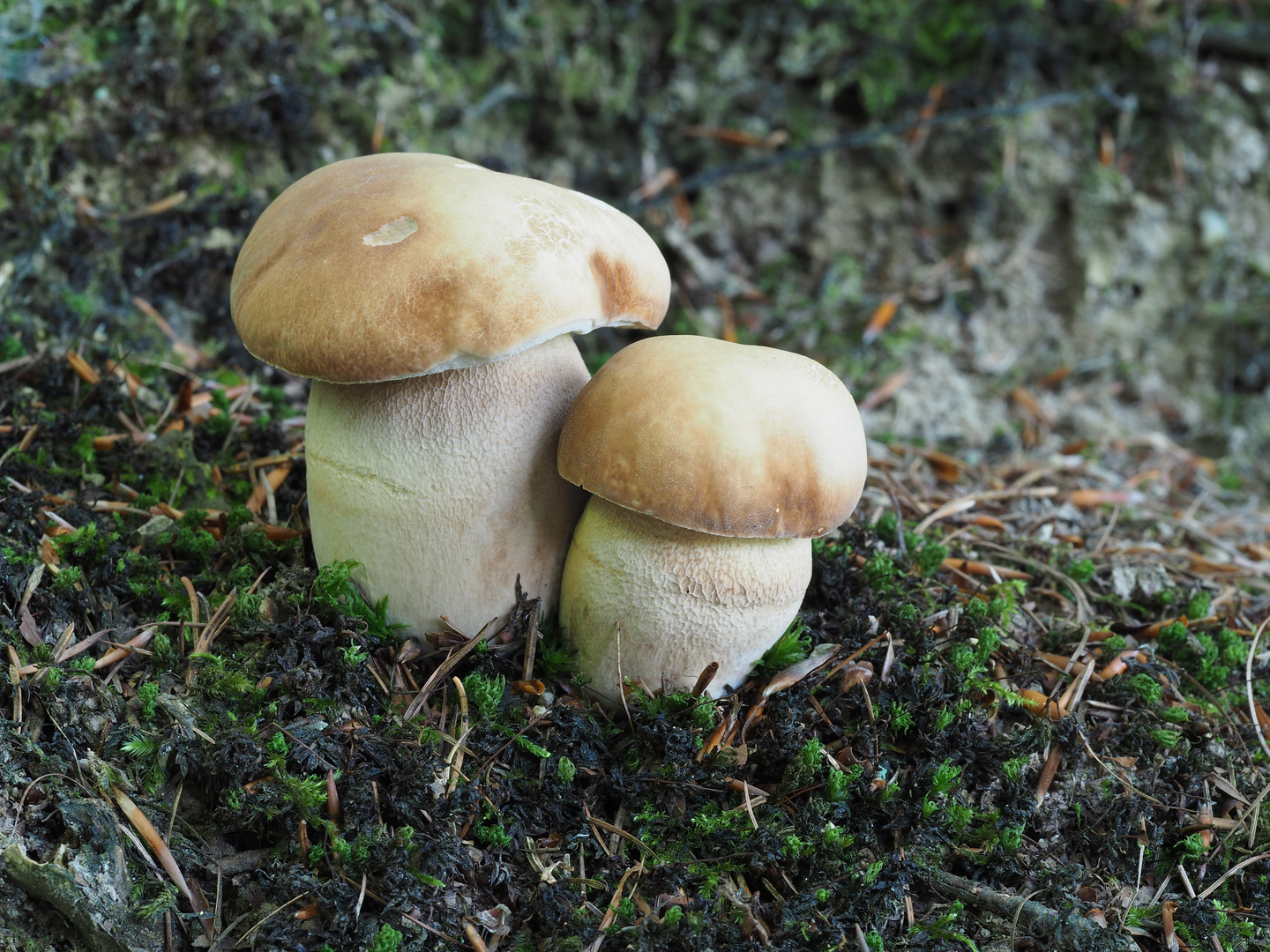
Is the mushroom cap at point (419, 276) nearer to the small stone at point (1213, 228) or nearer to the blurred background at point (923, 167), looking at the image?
the blurred background at point (923, 167)

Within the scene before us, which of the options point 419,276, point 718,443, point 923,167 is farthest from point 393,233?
point 923,167

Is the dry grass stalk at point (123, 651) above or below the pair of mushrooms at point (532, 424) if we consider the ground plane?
below

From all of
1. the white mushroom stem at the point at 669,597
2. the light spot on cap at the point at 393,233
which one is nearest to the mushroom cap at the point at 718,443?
the white mushroom stem at the point at 669,597

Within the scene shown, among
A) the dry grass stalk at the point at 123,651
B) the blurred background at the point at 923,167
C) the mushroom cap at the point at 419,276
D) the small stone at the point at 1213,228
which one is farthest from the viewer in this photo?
the small stone at the point at 1213,228

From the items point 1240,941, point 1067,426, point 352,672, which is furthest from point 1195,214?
point 352,672

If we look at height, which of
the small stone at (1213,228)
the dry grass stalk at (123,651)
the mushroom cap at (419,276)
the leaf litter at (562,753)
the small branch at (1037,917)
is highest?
the mushroom cap at (419,276)

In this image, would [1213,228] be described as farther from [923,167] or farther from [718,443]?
[718,443]

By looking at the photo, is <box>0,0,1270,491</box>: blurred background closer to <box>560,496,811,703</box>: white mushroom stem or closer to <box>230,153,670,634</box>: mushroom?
<box>560,496,811,703</box>: white mushroom stem
